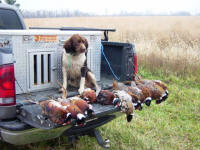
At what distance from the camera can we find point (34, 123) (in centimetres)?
256

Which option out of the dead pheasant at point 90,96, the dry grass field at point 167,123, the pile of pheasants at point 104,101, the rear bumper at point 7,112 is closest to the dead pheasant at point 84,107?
the pile of pheasants at point 104,101

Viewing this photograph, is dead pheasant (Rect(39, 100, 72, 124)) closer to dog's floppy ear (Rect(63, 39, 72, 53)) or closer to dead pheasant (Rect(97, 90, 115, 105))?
dead pheasant (Rect(97, 90, 115, 105))

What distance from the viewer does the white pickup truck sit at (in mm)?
2662

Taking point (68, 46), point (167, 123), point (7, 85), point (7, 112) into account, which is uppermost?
point (68, 46)

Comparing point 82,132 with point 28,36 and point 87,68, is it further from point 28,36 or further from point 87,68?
point 28,36

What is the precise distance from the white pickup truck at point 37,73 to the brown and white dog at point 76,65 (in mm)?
110

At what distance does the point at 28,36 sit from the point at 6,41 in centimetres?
28

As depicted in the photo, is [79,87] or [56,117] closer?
[56,117]

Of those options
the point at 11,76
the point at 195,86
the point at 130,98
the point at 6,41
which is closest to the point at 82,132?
the point at 130,98

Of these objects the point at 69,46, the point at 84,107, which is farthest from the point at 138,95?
the point at 69,46

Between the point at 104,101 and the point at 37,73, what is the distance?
0.92 meters

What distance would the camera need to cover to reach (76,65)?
375cm

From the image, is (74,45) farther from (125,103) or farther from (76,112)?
(76,112)

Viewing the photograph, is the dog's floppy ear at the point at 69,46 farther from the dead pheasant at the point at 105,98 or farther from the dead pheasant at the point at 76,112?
the dead pheasant at the point at 76,112
